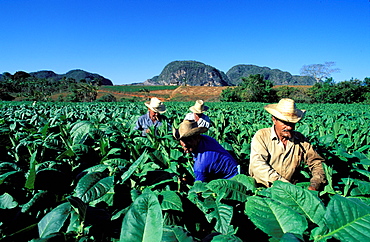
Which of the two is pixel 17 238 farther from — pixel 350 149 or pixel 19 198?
pixel 350 149

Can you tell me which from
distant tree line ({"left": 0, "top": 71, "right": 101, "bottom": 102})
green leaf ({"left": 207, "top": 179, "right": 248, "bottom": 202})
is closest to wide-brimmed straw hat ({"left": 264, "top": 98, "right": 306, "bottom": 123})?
green leaf ({"left": 207, "top": 179, "right": 248, "bottom": 202})

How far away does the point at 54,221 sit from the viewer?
108 cm

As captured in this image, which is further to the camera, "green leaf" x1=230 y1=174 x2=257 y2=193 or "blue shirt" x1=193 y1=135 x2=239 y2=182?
"blue shirt" x1=193 y1=135 x2=239 y2=182

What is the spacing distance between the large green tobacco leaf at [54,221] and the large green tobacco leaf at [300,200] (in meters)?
1.00

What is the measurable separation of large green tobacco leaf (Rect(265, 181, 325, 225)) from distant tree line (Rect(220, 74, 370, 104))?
54.5 m

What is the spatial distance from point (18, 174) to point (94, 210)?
2.80 feet

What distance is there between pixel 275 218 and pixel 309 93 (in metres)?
63.8

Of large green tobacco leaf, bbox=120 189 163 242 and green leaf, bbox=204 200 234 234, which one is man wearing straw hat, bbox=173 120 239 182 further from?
large green tobacco leaf, bbox=120 189 163 242

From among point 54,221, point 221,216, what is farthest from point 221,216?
point 54,221

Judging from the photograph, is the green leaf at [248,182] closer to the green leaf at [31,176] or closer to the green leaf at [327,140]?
the green leaf at [31,176]

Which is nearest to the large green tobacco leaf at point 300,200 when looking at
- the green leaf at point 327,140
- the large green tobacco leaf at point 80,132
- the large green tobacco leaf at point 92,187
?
the large green tobacco leaf at point 92,187

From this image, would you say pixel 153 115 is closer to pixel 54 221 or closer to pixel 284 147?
pixel 284 147

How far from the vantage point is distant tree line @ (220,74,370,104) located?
171 feet

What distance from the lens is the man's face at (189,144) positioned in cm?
258
